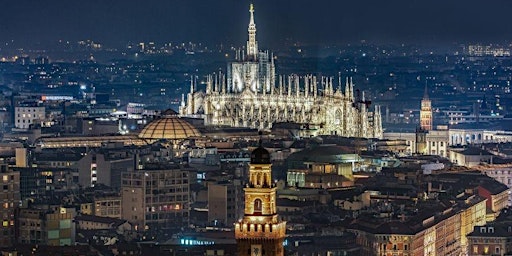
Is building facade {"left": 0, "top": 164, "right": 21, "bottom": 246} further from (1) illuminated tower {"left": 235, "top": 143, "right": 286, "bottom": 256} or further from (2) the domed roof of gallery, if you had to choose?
(2) the domed roof of gallery

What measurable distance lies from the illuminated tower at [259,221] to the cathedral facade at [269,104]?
2776 inches

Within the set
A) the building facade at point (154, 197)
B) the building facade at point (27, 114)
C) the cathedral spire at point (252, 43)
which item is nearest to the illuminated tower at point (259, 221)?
the building facade at point (154, 197)

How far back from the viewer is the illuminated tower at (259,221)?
53219 mm

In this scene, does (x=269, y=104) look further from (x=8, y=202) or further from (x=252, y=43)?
(x=8, y=202)

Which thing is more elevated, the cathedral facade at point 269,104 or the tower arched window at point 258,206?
the cathedral facade at point 269,104

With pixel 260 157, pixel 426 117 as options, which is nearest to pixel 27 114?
pixel 426 117

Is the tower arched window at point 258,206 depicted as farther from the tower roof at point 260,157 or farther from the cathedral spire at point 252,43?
the cathedral spire at point 252,43

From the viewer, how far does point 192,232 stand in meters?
77.8

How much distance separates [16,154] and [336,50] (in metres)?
69.7

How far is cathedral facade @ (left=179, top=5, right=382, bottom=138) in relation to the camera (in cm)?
12719

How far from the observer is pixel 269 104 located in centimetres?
13350

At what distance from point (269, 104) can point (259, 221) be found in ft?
264

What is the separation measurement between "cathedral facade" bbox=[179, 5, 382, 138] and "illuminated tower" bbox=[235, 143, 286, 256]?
70504 millimetres

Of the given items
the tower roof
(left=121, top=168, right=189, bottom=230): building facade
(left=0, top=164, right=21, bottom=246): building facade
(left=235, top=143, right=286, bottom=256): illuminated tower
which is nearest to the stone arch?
(left=235, top=143, right=286, bottom=256): illuminated tower
